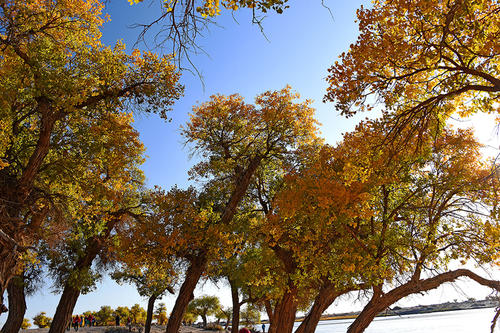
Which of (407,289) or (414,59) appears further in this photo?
(407,289)

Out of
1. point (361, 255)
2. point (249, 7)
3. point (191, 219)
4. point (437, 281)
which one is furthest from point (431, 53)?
point (191, 219)

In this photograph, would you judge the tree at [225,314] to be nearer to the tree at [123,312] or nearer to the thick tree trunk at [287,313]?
the tree at [123,312]

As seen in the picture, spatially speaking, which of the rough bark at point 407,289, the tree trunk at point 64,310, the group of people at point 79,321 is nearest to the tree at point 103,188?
the tree trunk at point 64,310

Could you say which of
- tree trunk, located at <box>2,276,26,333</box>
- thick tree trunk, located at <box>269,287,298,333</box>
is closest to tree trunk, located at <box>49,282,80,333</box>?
tree trunk, located at <box>2,276,26,333</box>

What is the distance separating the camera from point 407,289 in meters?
10.9

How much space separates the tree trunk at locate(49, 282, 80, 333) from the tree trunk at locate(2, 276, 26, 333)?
2.20m

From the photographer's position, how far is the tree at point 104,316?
48612 mm

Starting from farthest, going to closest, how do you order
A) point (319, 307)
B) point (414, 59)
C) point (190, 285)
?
point (319, 307) < point (190, 285) < point (414, 59)

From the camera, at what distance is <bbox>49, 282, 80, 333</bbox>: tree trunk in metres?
14.8

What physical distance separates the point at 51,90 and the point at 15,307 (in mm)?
11881

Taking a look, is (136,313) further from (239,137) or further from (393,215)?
(393,215)

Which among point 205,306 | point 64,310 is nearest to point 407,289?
point 64,310

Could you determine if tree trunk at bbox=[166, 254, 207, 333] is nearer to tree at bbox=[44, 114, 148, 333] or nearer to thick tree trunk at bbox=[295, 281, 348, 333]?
tree at bbox=[44, 114, 148, 333]

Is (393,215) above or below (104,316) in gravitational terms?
above
